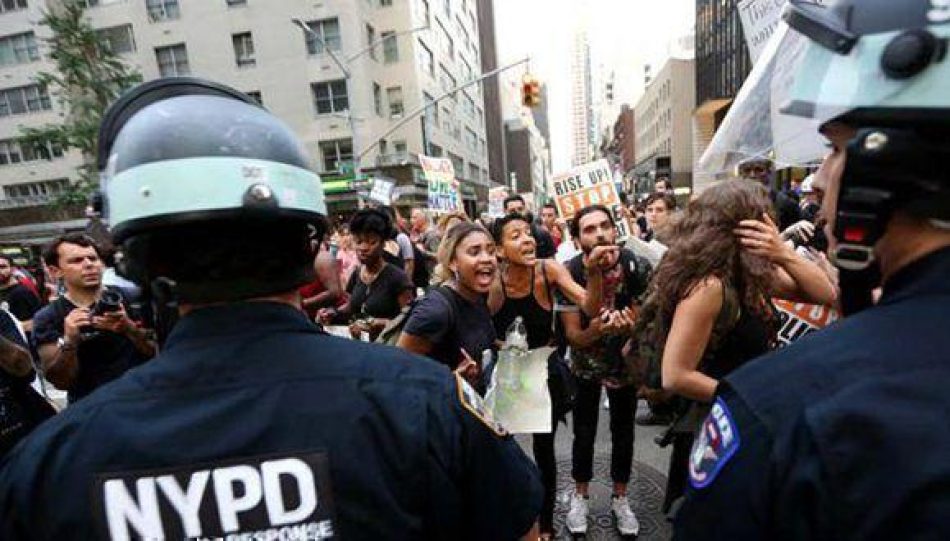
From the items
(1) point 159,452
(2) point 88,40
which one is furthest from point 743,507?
(2) point 88,40

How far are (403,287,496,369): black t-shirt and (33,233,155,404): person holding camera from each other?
5.44 feet

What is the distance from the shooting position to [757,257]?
2564 mm

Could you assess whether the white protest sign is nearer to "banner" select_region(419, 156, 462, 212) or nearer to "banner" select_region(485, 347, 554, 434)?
"banner" select_region(419, 156, 462, 212)

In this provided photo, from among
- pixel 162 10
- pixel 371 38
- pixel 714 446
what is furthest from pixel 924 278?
pixel 162 10

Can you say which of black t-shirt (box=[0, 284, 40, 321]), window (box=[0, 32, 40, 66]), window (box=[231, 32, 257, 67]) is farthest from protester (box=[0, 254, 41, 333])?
window (box=[0, 32, 40, 66])

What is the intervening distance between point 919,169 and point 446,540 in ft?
3.82

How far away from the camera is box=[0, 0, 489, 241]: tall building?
93.9 feet

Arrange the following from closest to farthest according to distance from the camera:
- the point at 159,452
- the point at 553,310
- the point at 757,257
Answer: the point at 159,452, the point at 757,257, the point at 553,310

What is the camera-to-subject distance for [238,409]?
1035mm

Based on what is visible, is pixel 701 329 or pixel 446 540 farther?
pixel 701 329

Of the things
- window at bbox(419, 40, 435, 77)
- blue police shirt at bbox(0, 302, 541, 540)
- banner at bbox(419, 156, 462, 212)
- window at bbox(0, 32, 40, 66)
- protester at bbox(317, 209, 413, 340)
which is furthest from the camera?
window at bbox(419, 40, 435, 77)

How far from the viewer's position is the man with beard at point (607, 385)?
3.44m

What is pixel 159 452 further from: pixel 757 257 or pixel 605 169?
pixel 605 169

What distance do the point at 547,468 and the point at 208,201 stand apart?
285 cm
